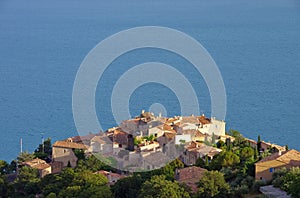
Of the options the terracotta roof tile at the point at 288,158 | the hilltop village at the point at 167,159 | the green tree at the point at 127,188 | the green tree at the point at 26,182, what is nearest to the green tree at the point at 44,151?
the hilltop village at the point at 167,159

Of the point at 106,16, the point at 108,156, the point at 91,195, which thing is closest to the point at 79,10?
the point at 106,16

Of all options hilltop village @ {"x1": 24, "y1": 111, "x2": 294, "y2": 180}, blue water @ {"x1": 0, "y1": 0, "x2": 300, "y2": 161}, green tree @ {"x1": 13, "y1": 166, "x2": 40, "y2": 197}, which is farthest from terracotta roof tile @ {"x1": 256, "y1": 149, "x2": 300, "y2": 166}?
blue water @ {"x1": 0, "y1": 0, "x2": 300, "y2": 161}

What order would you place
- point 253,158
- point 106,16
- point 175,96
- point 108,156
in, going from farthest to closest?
point 106,16, point 175,96, point 108,156, point 253,158

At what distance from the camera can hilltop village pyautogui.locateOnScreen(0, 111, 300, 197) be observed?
14.0 meters

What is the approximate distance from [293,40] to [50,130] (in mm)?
28446

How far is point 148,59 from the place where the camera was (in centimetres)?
4259

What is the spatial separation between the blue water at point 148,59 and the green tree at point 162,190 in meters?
12.9

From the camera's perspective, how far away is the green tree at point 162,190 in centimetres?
1265

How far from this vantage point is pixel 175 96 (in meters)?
32.1

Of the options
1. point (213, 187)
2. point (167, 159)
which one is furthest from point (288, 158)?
point (167, 159)

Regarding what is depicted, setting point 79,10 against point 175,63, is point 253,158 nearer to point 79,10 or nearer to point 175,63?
point 175,63

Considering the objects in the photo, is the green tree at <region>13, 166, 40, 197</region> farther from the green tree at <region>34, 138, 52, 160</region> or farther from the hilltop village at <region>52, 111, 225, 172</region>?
the green tree at <region>34, 138, 52, 160</region>

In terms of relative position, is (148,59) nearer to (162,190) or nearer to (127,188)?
(127,188)

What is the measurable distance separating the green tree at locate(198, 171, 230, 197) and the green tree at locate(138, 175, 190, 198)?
1.40 ft
